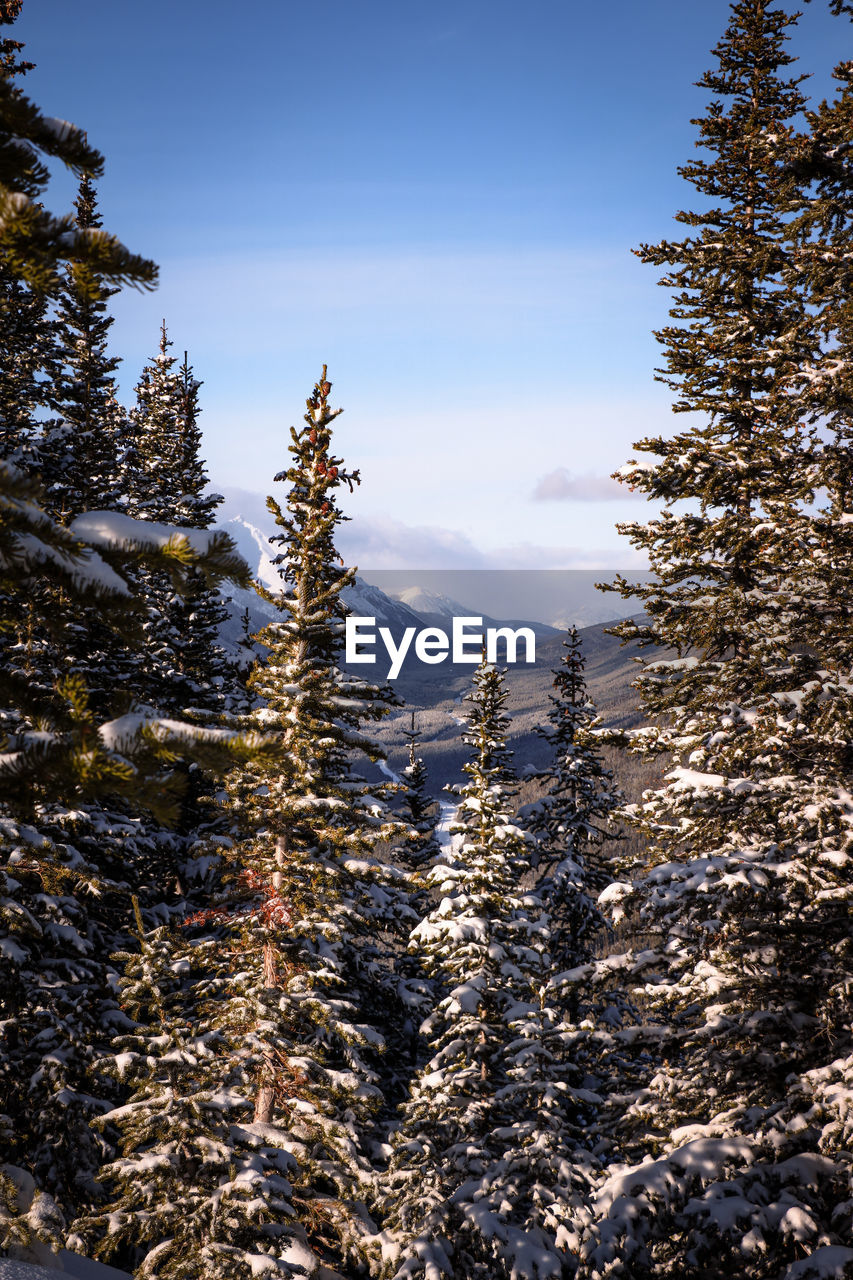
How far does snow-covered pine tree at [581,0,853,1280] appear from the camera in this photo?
889 cm

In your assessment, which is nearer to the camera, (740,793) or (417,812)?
(740,793)

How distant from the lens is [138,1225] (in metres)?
10.9

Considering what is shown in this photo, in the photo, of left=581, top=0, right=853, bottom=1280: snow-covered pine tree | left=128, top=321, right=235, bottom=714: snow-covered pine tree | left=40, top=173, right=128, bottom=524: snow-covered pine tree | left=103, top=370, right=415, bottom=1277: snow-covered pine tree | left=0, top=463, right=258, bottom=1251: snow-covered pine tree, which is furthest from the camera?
left=128, top=321, right=235, bottom=714: snow-covered pine tree

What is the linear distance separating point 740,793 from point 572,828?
50.0ft

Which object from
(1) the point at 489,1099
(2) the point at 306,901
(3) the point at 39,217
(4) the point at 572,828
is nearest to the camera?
(3) the point at 39,217

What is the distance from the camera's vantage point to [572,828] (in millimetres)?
24688

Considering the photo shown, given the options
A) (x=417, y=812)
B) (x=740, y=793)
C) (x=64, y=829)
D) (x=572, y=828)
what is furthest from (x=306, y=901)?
(x=417, y=812)

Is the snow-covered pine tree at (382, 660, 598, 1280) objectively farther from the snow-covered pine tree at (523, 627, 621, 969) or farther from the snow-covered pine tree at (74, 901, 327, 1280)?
the snow-covered pine tree at (523, 627, 621, 969)

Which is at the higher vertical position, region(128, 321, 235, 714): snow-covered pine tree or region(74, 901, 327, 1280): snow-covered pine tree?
region(128, 321, 235, 714): snow-covered pine tree

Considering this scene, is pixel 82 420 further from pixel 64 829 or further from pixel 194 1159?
pixel 194 1159

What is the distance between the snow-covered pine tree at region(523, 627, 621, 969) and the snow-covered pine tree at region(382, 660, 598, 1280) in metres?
5.86

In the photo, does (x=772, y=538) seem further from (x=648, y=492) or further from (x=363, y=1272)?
(x=363, y=1272)

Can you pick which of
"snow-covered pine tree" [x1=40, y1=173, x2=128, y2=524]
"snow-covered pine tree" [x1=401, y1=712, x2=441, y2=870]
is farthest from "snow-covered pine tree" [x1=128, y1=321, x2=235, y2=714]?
"snow-covered pine tree" [x1=401, y1=712, x2=441, y2=870]

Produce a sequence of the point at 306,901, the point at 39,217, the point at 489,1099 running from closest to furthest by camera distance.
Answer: the point at 39,217, the point at 306,901, the point at 489,1099
